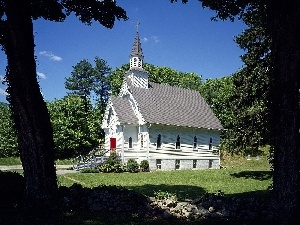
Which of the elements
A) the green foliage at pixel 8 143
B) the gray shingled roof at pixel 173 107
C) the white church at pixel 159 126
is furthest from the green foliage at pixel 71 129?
the gray shingled roof at pixel 173 107

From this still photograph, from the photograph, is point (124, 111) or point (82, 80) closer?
point (124, 111)

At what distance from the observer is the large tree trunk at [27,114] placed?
10.3 metres

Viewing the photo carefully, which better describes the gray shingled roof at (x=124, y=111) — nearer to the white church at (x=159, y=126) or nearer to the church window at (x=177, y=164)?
the white church at (x=159, y=126)

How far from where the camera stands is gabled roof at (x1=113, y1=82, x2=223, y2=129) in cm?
3500

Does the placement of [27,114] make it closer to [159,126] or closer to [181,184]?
[181,184]

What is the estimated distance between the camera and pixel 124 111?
116 feet

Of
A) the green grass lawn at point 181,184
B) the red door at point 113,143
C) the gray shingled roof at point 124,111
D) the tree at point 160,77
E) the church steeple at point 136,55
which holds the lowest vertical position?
the green grass lawn at point 181,184

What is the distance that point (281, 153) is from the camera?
28.7 feet

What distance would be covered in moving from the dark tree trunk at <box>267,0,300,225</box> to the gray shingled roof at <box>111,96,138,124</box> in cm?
2594

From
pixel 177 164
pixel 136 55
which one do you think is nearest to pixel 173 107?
pixel 177 164

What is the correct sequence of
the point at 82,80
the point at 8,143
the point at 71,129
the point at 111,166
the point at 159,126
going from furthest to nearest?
the point at 82,80, the point at 8,143, the point at 71,129, the point at 159,126, the point at 111,166

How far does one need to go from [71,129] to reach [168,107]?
16.3 meters

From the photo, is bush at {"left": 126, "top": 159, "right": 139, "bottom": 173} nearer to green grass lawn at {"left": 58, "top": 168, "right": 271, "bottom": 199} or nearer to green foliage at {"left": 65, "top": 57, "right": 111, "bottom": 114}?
green grass lawn at {"left": 58, "top": 168, "right": 271, "bottom": 199}

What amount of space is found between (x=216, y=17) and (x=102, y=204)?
905cm
